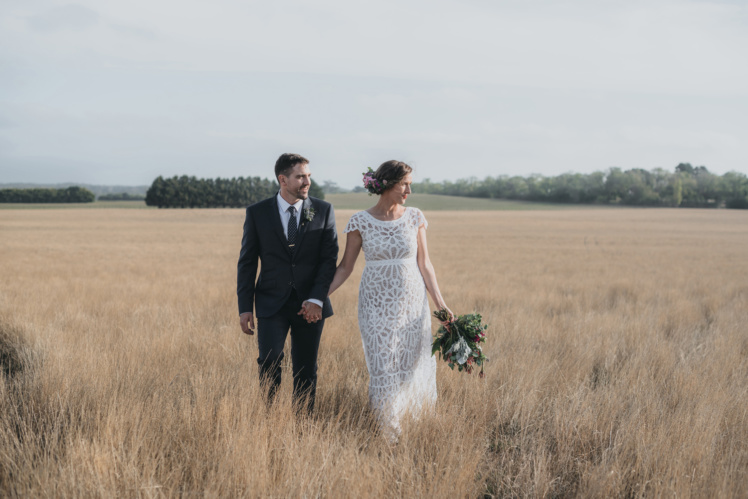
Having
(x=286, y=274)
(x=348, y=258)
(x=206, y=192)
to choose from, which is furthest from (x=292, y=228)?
(x=206, y=192)

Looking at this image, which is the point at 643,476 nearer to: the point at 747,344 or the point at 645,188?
the point at 747,344

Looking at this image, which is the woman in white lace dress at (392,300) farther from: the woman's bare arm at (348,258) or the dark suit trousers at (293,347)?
the dark suit trousers at (293,347)

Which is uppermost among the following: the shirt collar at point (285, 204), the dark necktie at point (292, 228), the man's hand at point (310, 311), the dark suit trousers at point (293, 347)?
the shirt collar at point (285, 204)

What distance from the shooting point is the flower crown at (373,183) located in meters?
4.19

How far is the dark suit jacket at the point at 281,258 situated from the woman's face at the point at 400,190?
0.52m

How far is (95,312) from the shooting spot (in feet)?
30.0

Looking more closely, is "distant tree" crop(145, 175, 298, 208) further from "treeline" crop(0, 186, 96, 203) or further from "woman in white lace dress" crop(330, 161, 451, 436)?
"woman in white lace dress" crop(330, 161, 451, 436)

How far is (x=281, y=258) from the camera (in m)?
4.37

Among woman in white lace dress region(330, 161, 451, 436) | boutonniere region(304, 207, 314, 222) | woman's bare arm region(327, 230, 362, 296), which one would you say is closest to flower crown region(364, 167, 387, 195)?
woman in white lace dress region(330, 161, 451, 436)

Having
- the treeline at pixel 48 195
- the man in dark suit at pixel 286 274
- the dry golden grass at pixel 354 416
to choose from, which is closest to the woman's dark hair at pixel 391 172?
the man in dark suit at pixel 286 274

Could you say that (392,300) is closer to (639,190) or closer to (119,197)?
(639,190)

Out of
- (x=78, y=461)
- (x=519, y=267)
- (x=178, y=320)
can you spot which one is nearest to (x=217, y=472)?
(x=78, y=461)

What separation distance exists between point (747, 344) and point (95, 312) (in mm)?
9607

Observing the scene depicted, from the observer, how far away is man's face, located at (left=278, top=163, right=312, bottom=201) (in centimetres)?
412
